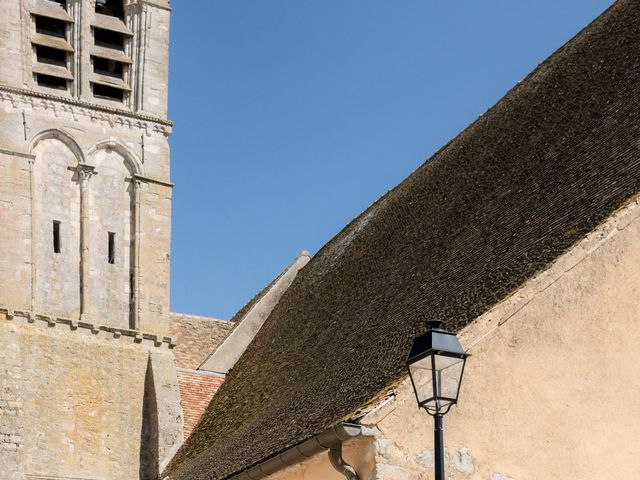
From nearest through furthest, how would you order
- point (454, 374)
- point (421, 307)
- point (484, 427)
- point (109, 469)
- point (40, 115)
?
point (454, 374) → point (484, 427) → point (421, 307) → point (109, 469) → point (40, 115)

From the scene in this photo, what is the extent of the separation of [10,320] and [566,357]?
9.52 metres

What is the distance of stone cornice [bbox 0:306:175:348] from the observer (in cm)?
1802

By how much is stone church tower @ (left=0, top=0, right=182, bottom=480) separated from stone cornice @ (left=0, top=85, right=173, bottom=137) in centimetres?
2

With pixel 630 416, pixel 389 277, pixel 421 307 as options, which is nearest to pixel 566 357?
pixel 630 416

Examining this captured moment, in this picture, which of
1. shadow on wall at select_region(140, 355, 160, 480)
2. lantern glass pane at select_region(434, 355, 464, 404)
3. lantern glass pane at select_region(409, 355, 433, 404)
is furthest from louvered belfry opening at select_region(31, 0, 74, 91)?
lantern glass pane at select_region(434, 355, 464, 404)

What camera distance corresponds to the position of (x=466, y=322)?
425 inches

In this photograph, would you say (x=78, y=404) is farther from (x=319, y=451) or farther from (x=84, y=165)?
(x=319, y=451)

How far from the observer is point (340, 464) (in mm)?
10820

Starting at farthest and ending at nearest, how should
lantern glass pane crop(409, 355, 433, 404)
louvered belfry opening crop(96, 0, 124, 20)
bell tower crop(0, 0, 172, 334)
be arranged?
louvered belfry opening crop(96, 0, 124, 20), bell tower crop(0, 0, 172, 334), lantern glass pane crop(409, 355, 433, 404)

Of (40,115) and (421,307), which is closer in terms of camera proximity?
(421,307)

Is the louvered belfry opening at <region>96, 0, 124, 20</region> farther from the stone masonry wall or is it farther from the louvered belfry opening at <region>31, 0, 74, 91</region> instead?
the stone masonry wall

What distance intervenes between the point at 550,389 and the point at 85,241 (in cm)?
991

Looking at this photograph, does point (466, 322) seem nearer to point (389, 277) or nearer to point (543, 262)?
point (543, 262)

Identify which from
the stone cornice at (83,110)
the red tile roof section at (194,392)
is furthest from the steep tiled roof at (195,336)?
the stone cornice at (83,110)
